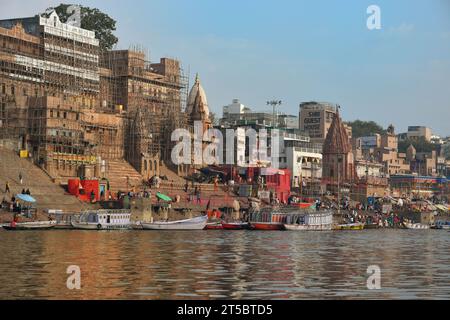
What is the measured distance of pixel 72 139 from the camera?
8800 cm

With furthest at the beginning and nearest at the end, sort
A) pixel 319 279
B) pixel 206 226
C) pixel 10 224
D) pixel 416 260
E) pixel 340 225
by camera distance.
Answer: pixel 340 225
pixel 206 226
pixel 10 224
pixel 416 260
pixel 319 279

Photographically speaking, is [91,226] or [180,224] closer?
[91,226]

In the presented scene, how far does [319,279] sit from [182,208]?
5418cm

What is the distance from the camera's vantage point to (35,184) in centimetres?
7819

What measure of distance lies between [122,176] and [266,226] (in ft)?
49.5

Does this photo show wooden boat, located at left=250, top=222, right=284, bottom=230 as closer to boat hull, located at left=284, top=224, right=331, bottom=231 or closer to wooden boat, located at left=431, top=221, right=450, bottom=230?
boat hull, located at left=284, top=224, right=331, bottom=231

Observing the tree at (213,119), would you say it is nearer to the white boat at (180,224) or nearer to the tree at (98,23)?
the tree at (98,23)

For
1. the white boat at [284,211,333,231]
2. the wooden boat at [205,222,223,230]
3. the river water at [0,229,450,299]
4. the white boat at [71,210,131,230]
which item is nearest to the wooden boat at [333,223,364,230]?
the white boat at [284,211,333,231]

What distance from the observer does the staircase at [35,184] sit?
248 feet

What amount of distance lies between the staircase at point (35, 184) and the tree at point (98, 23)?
3073cm

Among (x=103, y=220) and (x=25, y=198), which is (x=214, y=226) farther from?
(x=25, y=198)

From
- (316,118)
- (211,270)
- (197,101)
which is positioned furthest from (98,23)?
(211,270)
